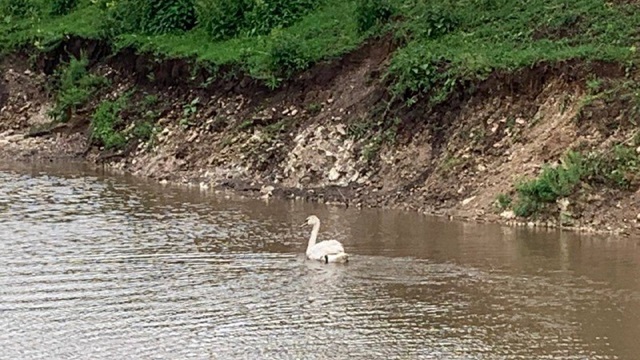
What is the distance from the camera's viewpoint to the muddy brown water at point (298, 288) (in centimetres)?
1308

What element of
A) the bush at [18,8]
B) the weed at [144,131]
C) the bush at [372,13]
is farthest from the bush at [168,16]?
the bush at [372,13]

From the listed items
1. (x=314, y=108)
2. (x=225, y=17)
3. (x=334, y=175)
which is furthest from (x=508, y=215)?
(x=225, y=17)

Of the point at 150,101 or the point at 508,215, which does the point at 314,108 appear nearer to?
the point at 150,101

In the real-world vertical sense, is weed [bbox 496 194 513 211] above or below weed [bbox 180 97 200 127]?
below

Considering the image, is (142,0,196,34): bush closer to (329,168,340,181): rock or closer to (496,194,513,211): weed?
(329,168,340,181): rock

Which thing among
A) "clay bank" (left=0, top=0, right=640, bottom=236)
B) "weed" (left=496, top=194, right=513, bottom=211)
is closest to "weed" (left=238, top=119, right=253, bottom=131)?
"clay bank" (left=0, top=0, right=640, bottom=236)

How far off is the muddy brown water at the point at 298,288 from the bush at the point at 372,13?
6851 mm

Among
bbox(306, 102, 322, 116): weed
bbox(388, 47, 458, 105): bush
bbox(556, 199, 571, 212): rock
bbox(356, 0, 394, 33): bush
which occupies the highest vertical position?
bbox(356, 0, 394, 33): bush

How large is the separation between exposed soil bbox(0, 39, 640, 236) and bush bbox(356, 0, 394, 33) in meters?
0.83

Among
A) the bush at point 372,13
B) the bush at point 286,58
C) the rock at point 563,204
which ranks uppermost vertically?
the bush at point 372,13

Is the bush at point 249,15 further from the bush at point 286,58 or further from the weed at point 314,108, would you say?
the weed at point 314,108

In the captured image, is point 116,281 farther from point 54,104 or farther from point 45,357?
point 54,104

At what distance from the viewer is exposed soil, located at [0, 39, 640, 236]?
21.6m

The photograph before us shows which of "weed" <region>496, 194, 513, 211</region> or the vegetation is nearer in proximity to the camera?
the vegetation
